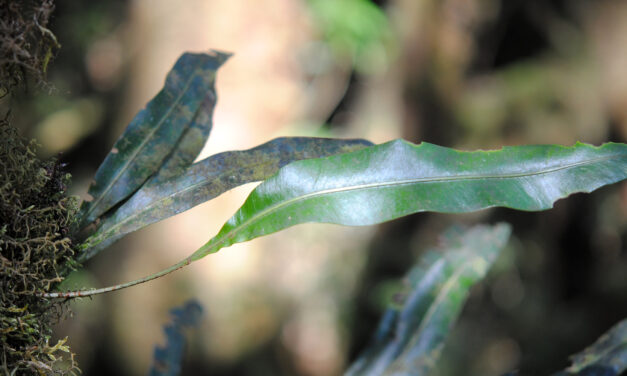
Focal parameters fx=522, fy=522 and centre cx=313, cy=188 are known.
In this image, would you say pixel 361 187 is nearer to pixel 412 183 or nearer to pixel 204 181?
pixel 412 183

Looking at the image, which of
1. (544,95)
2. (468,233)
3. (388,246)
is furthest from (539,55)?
(468,233)

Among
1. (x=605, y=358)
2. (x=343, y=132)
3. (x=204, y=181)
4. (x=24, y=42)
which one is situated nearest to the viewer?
(x=24, y=42)

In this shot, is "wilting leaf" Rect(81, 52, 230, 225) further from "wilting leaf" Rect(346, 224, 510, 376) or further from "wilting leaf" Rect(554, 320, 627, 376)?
"wilting leaf" Rect(554, 320, 627, 376)

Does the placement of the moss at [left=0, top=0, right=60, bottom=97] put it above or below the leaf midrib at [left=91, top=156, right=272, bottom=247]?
above

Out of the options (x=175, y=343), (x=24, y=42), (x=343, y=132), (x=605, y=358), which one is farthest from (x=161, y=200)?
(x=343, y=132)

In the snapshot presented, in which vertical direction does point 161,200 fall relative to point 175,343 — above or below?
Answer: above

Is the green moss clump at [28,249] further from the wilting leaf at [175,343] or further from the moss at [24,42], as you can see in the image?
the wilting leaf at [175,343]

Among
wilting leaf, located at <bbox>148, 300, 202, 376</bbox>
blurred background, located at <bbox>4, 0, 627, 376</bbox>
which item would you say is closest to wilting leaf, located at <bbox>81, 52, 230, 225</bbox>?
wilting leaf, located at <bbox>148, 300, 202, 376</bbox>
